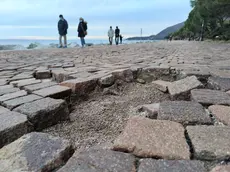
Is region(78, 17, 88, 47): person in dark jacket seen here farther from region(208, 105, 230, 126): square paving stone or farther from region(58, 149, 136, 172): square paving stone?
region(58, 149, 136, 172): square paving stone

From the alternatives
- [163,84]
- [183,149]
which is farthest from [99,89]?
[183,149]

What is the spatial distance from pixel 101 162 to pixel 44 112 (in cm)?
79

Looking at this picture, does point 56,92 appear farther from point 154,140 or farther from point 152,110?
point 154,140

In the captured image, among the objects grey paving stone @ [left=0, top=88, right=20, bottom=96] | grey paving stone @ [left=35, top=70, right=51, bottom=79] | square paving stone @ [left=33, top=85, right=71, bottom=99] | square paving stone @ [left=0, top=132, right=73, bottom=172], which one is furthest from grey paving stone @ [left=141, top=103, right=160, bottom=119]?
grey paving stone @ [left=35, top=70, right=51, bottom=79]

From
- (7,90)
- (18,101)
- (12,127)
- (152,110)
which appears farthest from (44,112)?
(7,90)

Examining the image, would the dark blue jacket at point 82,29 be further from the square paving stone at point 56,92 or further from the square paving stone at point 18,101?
the square paving stone at point 18,101

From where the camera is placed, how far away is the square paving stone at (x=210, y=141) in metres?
1.14

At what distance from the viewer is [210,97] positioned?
6.49ft

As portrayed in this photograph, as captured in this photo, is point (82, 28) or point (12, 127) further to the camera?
point (82, 28)

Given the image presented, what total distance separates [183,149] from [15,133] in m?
1.08

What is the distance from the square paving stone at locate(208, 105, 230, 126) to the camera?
60.3 inches

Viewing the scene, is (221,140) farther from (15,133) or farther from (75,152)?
(15,133)

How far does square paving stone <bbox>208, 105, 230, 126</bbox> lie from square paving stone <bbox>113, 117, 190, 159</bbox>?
34 cm

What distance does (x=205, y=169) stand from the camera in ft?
3.45
